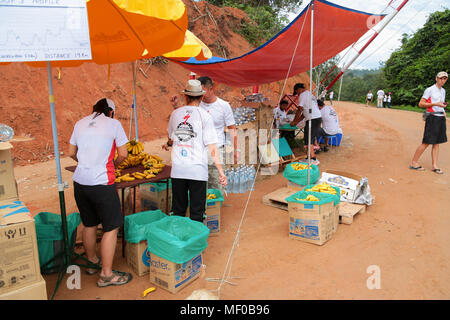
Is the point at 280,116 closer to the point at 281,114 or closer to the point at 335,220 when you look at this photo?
the point at 281,114

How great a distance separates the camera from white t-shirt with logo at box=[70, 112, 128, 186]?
2637 millimetres

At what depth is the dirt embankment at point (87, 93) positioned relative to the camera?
924 centimetres

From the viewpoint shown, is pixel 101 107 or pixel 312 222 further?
pixel 312 222

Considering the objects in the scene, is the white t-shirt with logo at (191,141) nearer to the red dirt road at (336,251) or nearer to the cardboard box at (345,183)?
the red dirt road at (336,251)

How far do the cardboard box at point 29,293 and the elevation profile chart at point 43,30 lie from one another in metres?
1.63

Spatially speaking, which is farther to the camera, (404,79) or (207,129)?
(404,79)

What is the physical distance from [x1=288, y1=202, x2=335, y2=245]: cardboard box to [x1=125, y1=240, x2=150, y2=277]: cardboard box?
5.88 feet

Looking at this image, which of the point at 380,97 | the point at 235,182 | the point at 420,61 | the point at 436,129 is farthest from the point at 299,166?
the point at 420,61

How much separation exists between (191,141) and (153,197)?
1.62 metres

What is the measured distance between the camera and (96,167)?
8.73 feet

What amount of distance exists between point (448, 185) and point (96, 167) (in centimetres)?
600

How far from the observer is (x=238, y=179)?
18.8 ft

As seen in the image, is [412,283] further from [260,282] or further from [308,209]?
[260,282]

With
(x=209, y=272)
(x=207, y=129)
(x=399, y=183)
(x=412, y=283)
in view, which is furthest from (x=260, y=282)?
(x=399, y=183)
